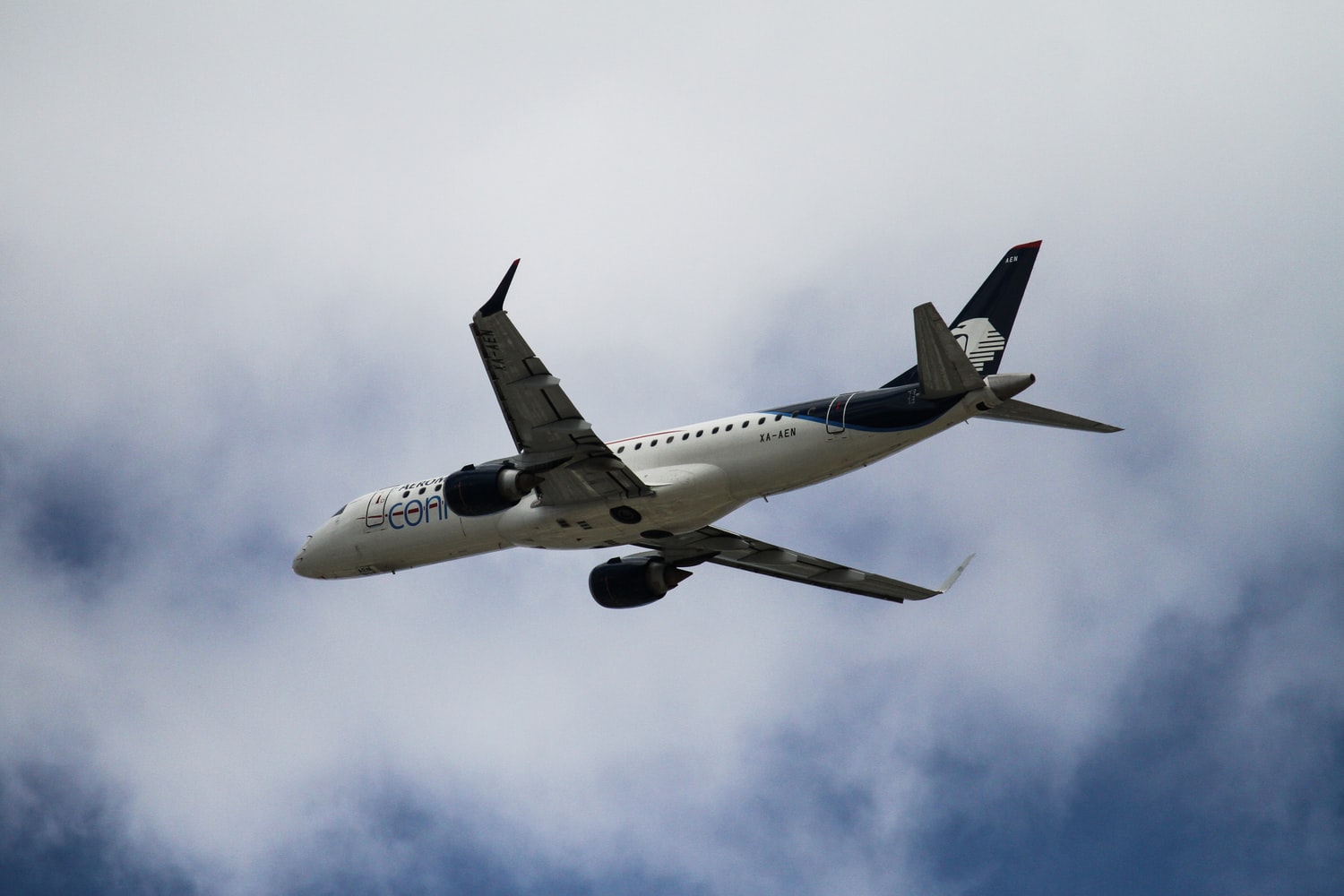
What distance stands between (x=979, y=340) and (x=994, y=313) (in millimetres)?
774

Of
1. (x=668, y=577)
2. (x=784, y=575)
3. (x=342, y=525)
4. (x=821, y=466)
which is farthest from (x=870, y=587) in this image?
(x=342, y=525)

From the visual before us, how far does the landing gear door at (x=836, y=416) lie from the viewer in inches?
1427

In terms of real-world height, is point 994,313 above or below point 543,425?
below

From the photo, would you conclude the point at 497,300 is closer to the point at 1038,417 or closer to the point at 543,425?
the point at 543,425

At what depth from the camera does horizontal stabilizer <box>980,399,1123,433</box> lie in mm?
33469

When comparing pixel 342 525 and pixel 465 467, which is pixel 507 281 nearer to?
pixel 465 467

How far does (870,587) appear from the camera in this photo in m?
45.2

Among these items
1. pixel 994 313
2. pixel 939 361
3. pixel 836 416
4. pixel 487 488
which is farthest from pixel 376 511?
pixel 994 313

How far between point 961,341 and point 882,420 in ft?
10.2

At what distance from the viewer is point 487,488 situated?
123 feet

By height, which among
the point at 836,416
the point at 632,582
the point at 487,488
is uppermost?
the point at 487,488

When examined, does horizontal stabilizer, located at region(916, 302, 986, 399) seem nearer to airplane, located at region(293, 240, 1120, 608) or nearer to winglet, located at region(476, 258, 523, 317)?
airplane, located at region(293, 240, 1120, 608)

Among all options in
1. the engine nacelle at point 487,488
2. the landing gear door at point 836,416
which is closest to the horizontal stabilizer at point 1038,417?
the landing gear door at point 836,416

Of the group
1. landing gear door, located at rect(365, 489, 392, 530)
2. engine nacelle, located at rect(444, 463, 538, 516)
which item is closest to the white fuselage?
landing gear door, located at rect(365, 489, 392, 530)
